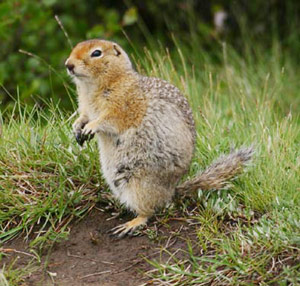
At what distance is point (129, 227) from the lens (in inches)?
187

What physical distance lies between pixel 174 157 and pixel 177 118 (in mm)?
268

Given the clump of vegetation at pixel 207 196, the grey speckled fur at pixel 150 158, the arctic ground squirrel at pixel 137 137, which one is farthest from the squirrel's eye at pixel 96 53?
the clump of vegetation at pixel 207 196

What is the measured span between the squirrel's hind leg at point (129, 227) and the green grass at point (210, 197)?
27 centimetres

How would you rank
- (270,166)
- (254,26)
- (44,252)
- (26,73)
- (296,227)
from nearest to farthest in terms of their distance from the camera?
(296,227) < (44,252) < (270,166) < (26,73) < (254,26)

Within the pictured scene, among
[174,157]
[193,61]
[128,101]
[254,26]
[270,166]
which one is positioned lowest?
[254,26]

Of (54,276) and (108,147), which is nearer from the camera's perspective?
(54,276)

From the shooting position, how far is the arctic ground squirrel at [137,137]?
15.6 ft

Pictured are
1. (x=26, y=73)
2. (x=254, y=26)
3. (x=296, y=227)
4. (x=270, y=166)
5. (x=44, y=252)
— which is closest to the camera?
(x=296, y=227)

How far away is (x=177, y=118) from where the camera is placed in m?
4.85

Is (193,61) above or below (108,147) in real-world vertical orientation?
below

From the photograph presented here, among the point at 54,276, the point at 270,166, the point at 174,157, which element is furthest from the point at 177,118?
the point at 54,276

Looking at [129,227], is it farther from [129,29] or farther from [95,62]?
[129,29]

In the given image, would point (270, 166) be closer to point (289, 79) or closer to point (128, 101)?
point (128, 101)

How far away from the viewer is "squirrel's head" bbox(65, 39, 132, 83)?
4.80m
